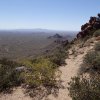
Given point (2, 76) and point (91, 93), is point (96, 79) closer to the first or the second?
point (91, 93)

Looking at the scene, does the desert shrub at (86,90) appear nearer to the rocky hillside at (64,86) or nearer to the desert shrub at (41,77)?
the rocky hillside at (64,86)

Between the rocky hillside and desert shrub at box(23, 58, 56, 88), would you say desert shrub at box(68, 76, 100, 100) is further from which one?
desert shrub at box(23, 58, 56, 88)

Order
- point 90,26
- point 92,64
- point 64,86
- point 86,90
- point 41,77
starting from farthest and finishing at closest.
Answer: point 90,26
point 92,64
point 41,77
point 64,86
point 86,90

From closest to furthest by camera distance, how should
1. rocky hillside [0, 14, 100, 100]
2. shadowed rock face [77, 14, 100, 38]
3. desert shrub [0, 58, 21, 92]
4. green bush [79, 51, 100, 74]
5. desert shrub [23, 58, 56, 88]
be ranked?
rocky hillside [0, 14, 100, 100] → desert shrub [0, 58, 21, 92] → desert shrub [23, 58, 56, 88] → green bush [79, 51, 100, 74] → shadowed rock face [77, 14, 100, 38]

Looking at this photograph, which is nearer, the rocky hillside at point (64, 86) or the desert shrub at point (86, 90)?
the desert shrub at point (86, 90)

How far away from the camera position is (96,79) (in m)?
6.89

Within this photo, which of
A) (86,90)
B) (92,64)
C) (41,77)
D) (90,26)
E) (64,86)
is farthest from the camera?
(90,26)

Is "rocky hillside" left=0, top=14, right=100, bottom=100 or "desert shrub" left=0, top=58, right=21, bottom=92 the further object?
"desert shrub" left=0, top=58, right=21, bottom=92

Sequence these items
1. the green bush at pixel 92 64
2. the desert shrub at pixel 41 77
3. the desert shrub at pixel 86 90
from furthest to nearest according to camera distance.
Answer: the green bush at pixel 92 64, the desert shrub at pixel 41 77, the desert shrub at pixel 86 90

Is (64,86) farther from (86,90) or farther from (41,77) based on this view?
(86,90)

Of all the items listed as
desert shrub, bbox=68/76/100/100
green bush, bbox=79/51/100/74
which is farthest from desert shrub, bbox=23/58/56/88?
desert shrub, bbox=68/76/100/100

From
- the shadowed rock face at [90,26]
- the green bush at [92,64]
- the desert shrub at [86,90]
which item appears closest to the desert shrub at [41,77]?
the green bush at [92,64]

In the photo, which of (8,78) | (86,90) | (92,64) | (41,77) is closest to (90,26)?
(92,64)

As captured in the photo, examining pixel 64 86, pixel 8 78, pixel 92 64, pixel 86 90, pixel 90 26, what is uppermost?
pixel 90 26
